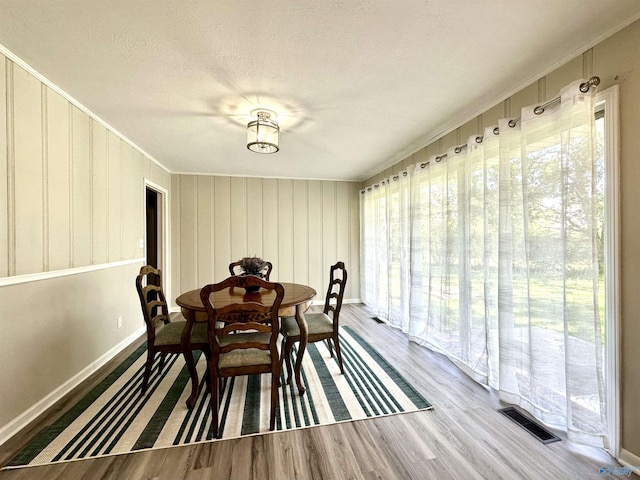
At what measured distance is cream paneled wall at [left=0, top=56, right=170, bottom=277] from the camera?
5.84ft

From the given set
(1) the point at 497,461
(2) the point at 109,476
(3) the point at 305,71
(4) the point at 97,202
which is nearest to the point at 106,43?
(3) the point at 305,71

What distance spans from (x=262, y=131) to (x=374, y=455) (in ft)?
8.29

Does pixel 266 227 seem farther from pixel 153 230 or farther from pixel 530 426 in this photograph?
pixel 530 426

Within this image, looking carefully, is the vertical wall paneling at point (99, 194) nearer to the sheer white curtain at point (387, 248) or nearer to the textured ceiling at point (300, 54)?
the textured ceiling at point (300, 54)

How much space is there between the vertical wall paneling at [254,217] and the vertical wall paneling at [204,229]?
639mm

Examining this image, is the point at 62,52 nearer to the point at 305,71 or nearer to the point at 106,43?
the point at 106,43

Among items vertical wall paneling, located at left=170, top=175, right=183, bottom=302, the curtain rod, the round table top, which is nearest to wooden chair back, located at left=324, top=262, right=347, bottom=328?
the round table top

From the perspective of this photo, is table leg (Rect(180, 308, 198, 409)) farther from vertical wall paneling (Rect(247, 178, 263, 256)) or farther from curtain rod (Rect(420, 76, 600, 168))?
vertical wall paneling (Rect(247, 178, 263, 256))

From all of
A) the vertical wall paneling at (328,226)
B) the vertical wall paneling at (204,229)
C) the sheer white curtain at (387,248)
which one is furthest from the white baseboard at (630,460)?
the vertical wall paneling at (204,229)

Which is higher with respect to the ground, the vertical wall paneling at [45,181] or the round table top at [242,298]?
the vertical wall paneling at [45,181]

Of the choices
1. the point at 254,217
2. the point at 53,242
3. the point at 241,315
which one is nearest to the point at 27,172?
the point at 53,242

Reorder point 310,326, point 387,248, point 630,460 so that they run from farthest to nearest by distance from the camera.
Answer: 1. point 387,248
2. point 310,326
3. point 630,460

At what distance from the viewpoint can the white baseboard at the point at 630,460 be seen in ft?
4.73

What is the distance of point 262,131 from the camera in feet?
8.00
